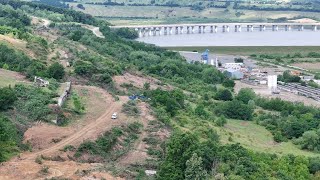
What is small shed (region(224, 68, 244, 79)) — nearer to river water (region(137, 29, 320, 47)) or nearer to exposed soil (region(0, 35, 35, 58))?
exposed soil (region(0, 35, 35, 58))

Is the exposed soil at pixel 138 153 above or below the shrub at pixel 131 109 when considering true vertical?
below

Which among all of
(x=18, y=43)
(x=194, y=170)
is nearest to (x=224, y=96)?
(x=18, y=43)

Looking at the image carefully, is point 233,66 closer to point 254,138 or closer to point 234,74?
point 234,74

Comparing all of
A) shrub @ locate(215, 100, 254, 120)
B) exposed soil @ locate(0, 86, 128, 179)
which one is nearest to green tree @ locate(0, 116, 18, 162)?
exposed soil @ locate(0, 86, 128, 179)

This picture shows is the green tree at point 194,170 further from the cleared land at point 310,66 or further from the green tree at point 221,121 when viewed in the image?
the cleared land at point 310,66

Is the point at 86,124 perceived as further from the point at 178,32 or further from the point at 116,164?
the point at 178,32

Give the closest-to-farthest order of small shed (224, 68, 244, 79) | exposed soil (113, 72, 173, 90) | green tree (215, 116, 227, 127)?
green tree (215, 116, 227, 127)
exposed soil (113, 72, 173, 90)
small shed (224, 68, 244, 79)

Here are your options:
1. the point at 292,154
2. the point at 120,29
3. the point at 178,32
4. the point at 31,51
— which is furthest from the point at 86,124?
the point at 178,32

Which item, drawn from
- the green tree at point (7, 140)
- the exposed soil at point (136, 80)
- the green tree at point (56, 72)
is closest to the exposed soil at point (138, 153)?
the green tree at point (7, 140)
